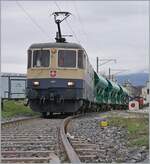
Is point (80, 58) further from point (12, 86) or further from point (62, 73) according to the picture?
point (12, 86)

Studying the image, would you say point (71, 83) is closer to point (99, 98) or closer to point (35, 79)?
point (35, 79)

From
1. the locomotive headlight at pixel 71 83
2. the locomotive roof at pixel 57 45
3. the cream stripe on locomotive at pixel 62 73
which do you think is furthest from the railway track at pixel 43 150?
the locomotive roof at pixel 57 45

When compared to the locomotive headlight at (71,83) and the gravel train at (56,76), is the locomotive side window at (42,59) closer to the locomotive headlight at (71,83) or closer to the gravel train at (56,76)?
the gravel train at (56,76)

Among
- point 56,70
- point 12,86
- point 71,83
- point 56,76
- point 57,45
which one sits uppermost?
point 57,45

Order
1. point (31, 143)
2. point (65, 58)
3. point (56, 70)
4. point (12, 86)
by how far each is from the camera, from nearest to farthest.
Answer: point (31, 143)
point (56, 70)
point (65, 58)
point (12, 86)

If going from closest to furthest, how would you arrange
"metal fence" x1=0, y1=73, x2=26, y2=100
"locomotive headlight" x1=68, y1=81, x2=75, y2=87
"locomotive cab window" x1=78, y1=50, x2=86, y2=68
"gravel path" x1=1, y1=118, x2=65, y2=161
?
1. "gravel path" x1=1, y1=118, x2=65, y2=161
2. "locomotive headlight" x1=68, y1=81, x2=75, y2=87
3. "locomotive cab window" x1=78, y1=50, x2=86, y2=68
4. "metal fence" x1=0, y1=73, x2=26, y2=100

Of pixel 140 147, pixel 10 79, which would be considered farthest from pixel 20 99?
pixel 140 147

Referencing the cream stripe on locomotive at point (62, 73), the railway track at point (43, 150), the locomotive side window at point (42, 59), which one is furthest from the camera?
the locomotive side window at point (42, 59)

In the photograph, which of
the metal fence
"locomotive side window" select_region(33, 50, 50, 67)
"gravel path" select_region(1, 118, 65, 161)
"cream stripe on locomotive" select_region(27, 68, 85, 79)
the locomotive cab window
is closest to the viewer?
"gravel path" select_region(1, 118, 65, 161)

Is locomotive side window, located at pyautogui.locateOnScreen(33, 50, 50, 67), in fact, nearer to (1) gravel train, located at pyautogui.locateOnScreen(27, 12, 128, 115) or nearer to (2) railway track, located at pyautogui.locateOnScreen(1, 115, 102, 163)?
(1) gravel train, located at pyautogui.locateOnScreen(27, 12, 128, 115)

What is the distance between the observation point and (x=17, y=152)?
9.20m

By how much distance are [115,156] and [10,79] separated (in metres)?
29.2

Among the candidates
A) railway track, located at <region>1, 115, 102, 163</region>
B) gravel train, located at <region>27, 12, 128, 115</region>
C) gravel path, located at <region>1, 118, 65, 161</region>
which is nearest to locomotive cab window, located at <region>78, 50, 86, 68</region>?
gravel train, located at <region>27, 12, 128, 115</region>

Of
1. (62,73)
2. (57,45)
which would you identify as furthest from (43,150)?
(57,45)
